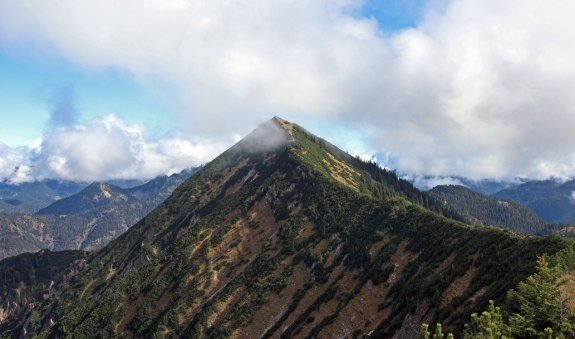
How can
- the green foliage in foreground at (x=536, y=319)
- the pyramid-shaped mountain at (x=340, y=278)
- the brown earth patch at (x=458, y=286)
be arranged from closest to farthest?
the green foliage in foreground at (x=536, y=319)
the brown earth patch at (x=458, y=286)
the pyramid-shaped mountain at (x=340, y=278)

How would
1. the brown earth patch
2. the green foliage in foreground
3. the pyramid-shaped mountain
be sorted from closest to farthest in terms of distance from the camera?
the green foliage in foreground < the brown earth patch < the pyramid-shaped mountain

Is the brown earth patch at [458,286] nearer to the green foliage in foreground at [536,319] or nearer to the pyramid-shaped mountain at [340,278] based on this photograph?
the pyramid-shaped mountain at [340,278]

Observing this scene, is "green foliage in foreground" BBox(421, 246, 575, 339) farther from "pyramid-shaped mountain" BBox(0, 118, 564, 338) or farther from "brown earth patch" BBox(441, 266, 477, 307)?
"brown earth patch" BBox(441, 266, 477, 307)

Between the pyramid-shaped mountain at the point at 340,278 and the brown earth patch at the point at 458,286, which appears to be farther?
the pyramid-shaped mountain at the point at 340,278

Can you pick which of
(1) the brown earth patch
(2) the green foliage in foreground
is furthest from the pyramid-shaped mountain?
(2) the green foliage in foreground

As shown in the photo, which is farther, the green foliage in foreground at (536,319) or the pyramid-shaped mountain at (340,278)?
the pyramid-shaped mountain at (340,278)

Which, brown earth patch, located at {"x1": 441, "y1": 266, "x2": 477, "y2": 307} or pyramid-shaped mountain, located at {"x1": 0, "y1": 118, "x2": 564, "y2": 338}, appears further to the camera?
pyramid-shaped mountain, located at {"x1": 0, "y1": 118, "x2": 564, "y2": 338}

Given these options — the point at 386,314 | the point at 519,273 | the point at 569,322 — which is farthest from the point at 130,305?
the point at 569,322

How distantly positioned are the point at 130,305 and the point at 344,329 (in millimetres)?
126545

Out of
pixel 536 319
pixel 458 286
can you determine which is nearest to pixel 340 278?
pixel 458 286

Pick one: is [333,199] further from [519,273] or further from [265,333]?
[519,273]

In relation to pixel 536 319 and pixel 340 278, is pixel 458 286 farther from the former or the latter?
pixel 340 278

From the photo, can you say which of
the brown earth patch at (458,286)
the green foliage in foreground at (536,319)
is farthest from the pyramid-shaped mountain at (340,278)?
the green foliage in foreground at (536,319)

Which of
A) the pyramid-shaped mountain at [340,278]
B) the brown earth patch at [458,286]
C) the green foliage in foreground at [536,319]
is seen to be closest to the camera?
the green foliage in foreground at [536,319]
